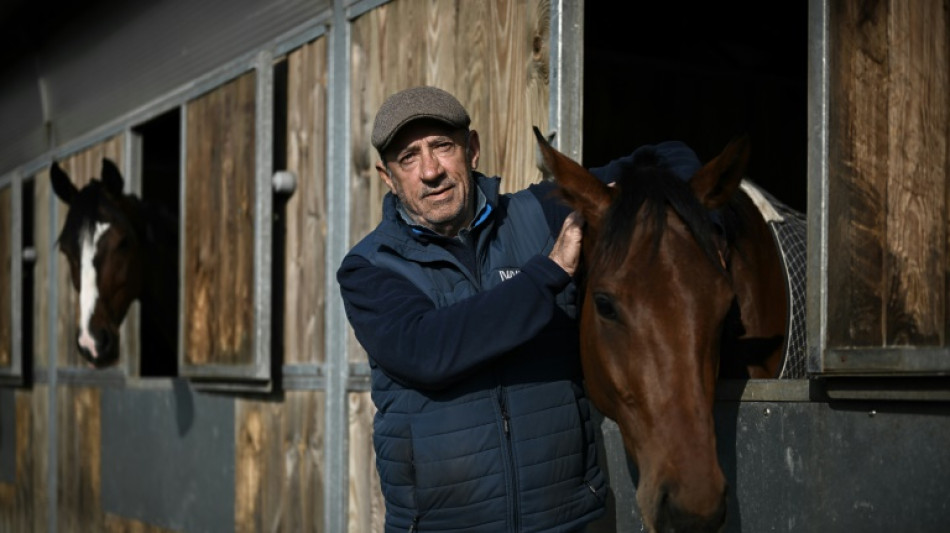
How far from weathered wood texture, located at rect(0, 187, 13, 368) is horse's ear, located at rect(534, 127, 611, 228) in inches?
281

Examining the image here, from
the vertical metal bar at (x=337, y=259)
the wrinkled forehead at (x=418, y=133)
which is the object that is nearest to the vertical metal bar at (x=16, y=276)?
the vertical metal bar at (x=337, y=259)

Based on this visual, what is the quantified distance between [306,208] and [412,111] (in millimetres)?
2523

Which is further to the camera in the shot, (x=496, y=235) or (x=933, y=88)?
(x=496, y=235)

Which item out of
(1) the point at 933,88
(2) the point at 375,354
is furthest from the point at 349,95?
(1) the point at 933,88

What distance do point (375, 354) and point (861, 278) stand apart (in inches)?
43.3

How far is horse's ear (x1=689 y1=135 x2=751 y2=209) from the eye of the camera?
250 cm

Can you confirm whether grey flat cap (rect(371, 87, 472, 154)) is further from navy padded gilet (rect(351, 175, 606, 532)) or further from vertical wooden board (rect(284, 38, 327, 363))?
vertical wooden board (rect(284, 38, 327, 363))

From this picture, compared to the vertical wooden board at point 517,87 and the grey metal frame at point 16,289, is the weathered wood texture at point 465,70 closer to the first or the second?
the vertical wooden board at point 517,87

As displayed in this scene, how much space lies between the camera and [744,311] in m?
3.50

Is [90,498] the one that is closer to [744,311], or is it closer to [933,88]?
[744,311]

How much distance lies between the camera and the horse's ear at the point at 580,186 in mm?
2541

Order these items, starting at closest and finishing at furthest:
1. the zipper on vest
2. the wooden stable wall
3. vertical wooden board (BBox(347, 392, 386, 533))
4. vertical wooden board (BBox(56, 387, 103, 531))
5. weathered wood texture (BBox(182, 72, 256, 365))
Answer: the zipper on vest → the wooden stable wall → vertical wooden board (BBox(347, 392, 386, 533)) → weathered wood texture (BBox(182, 72, 256, 365)) → vertical wooden board (BBox(56, 387, 103, 531))

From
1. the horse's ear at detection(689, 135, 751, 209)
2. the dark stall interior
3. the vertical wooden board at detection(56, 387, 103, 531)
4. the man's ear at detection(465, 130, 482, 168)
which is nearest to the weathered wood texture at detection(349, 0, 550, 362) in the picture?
the man's ear at detection(465, 130, 482, 168)

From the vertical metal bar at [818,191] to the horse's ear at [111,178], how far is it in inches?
187
